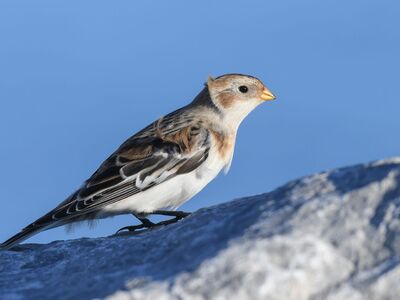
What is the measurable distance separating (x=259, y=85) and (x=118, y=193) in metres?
2.38

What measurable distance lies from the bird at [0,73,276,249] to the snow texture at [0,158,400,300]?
2.82m

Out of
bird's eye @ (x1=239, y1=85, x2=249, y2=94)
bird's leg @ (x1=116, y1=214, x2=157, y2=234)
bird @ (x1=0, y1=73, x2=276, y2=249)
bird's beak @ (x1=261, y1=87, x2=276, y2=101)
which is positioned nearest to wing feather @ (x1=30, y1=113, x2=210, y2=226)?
bird @ (x1=0, y1=73, x2=276, y2=249)

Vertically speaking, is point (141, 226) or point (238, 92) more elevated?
point (238, 92)

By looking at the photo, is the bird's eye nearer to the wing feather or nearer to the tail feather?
the wing feather

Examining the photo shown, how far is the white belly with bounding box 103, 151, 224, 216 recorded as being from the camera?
7.72 metres

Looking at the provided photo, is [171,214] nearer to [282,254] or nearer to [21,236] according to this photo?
[21,236]

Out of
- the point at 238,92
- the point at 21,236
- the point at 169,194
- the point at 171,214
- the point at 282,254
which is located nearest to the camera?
the point at 282,254

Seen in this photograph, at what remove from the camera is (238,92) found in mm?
9148

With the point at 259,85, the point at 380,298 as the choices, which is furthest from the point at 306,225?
the point at 259,85

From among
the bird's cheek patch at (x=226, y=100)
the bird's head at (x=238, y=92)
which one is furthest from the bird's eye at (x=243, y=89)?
the bird's cheek patch at (x=226, y=100)

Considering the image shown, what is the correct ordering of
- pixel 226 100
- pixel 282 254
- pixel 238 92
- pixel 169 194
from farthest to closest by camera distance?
pixel 238 92
pixel 226 100
pixel 169 194
pixel 282 254

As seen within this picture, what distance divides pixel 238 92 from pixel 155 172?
176cm

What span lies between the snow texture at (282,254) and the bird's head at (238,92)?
4.46 meters

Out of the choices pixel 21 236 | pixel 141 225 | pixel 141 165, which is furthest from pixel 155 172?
pixel 21 236
